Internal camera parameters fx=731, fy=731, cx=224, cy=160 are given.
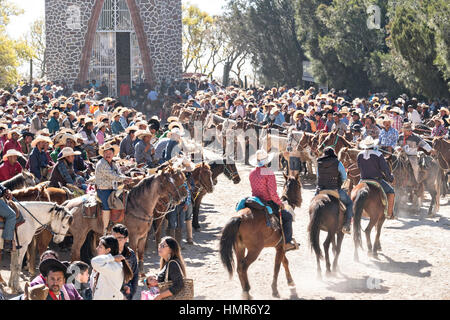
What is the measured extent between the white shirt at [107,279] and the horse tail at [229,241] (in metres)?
2.75

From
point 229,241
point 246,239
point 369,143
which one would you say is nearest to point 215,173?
point 369,143

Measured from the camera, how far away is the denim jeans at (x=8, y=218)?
11055mm

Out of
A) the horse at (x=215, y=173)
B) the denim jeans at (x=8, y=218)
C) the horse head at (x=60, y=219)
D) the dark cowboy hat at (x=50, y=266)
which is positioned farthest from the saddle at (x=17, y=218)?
the horse at (x=215, y=173)

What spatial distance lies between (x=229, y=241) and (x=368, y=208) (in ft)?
Answer: 14.0

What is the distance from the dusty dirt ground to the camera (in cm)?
1125

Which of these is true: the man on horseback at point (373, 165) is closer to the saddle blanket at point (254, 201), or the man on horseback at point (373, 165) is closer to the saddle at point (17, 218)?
the saddle blanket at point (254, 201)

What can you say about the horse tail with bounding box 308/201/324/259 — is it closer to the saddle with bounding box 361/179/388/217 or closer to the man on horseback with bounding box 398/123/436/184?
the saddle with bounding box 361/179/388/217

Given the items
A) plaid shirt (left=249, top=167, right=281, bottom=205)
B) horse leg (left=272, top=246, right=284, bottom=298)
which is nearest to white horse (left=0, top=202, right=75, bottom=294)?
plaid shirt (left=249, top=167, right=281, bottom=205)

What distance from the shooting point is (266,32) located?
45438 millimetres

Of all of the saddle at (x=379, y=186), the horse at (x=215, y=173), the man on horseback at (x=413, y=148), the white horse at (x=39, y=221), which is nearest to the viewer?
the white horse at (x=39, y=221)

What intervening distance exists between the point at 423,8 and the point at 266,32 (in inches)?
711

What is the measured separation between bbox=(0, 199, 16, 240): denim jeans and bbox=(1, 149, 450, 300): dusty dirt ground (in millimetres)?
1061
